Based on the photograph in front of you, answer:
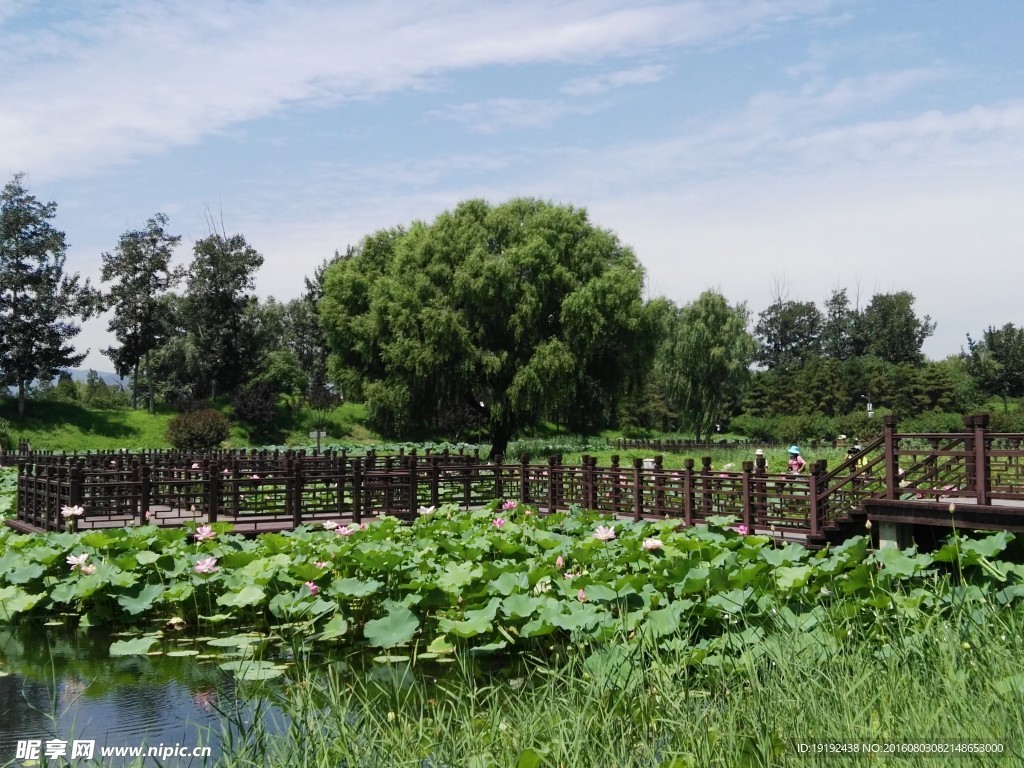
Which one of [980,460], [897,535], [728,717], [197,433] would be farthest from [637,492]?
[197,433]

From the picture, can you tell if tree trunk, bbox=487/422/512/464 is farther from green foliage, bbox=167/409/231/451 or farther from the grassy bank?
the grassy bank

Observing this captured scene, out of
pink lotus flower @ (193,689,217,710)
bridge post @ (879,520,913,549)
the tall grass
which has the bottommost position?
pink lotus flower @ (193,689,217,710)

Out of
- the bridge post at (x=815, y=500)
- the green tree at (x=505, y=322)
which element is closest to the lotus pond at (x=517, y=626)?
the bridge post at (x=815, y=500)

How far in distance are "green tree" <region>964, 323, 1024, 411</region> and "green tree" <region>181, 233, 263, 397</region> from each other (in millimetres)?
40515

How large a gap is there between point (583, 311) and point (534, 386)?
111 inches

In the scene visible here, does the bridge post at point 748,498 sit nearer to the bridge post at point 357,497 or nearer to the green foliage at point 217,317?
the bridge post at point 357,497

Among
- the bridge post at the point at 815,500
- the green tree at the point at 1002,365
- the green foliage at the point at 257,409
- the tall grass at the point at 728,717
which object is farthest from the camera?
the green tree at the point at 1002,365

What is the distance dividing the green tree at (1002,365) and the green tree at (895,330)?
9.44m

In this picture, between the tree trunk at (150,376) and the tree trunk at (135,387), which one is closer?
the tree trunk at (150,376)

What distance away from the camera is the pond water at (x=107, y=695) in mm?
5508


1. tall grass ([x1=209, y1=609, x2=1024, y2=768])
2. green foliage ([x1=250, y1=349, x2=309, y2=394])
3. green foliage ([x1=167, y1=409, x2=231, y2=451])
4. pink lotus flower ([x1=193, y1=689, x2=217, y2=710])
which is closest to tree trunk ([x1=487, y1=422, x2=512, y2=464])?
green foliage ([x1=167, y1=409, x2=231, y2=451])

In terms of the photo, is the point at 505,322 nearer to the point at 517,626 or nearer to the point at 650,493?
the point at 650,493

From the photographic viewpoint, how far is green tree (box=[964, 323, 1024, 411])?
55250 millimetres

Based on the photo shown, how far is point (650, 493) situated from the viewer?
1550 cm
